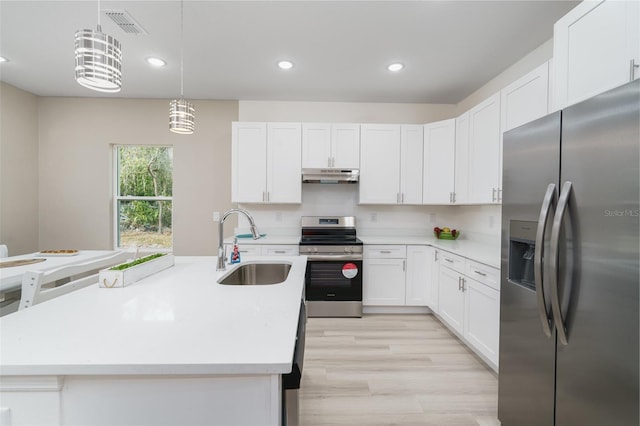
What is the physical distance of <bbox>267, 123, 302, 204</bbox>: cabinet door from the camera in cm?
359

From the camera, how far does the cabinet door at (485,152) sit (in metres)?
2.53

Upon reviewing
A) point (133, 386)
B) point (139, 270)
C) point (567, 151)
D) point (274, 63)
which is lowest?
point (133, 386)

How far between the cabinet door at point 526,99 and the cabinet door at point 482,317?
134 cm

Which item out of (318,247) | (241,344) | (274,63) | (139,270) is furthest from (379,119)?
(241,344)

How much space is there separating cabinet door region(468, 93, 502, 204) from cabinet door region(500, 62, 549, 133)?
115 mm

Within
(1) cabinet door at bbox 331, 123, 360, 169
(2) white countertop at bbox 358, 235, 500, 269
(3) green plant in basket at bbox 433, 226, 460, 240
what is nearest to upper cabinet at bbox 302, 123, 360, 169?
(1) cabinet door at bbox 331, 123, 360, 169

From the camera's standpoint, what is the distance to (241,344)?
0.83 metres

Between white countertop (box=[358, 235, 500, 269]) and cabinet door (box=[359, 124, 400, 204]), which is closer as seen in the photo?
white countertop (box=[358, 235, 500, 269])

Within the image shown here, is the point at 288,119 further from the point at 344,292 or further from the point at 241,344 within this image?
the point at 241,344

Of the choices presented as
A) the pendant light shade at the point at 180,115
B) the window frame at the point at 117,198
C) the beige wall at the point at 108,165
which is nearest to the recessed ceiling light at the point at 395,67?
the pendant light shade at the point at 180,115

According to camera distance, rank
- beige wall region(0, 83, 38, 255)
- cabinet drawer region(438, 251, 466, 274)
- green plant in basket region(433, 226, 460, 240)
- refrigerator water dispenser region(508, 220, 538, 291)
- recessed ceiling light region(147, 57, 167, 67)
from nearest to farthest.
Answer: refrigerator water dispenser region(508, 220, 538, 291) → cabinet drawer region(438, 251, 466, 274) → recessed ceiling light region(147, 57, 167, 67) → beige wall region(0, 83, 38, 255) → green plant in basket region(433, 226, 460, 240)

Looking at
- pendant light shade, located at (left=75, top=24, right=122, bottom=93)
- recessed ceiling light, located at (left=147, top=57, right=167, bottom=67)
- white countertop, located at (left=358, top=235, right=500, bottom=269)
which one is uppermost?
recessed ceiling light, located at (left=147, top=57, right=167, bottom=67)

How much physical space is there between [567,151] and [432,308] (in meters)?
2.49

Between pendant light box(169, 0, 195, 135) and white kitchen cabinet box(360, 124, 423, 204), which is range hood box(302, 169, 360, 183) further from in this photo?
pendant light box(169, 0, 195, 135)
